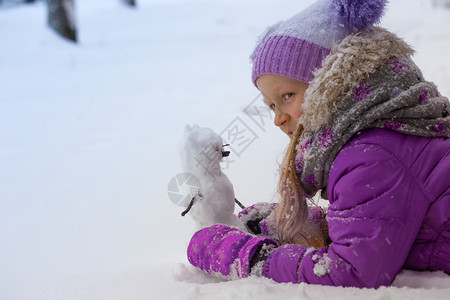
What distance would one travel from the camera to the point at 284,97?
1165 millimetres

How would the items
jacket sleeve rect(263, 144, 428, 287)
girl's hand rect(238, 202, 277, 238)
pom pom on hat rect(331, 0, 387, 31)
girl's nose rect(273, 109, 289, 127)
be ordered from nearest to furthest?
1. jacket sleeve rect(263, 144, 428, 287)
2. pom pom on hat rect(331, 0, 387, 31)
3. girl's nose rect(273, 109, 289, 127)
4. girl's hand rect(238, 202, 277, 238)

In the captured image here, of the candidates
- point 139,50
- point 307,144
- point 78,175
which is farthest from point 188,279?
point 139,50

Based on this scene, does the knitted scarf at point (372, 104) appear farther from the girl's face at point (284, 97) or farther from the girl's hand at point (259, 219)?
the girl's hand at point (259, 219)

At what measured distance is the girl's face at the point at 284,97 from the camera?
3.74ft

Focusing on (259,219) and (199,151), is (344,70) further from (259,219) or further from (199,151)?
(259,219)

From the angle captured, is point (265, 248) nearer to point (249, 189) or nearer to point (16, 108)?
point (249, 189)

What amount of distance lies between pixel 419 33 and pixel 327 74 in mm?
4826

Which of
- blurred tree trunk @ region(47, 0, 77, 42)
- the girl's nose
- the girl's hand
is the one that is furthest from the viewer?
blurred tree trunk @ region(47, 0, 77, 42)

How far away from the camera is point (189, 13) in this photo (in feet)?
30.7

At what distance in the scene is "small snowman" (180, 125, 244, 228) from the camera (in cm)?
125

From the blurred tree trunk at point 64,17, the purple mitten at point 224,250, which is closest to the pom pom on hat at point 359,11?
the purple mitten at point 224,250

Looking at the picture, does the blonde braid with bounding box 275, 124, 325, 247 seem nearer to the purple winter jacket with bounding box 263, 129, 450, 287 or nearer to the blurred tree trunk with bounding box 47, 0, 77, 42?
the purple winter jacket with bounding box 263, 129, 450, 287

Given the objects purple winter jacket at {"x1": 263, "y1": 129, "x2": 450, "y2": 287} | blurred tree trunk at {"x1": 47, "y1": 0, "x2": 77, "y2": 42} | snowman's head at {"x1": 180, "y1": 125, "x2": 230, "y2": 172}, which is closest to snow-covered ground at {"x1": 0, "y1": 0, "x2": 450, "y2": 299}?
purple winter jacket at {"x1": 263, "y1": 129, "x2": 450, "y2": 287}

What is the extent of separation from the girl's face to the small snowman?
22 centimetres
